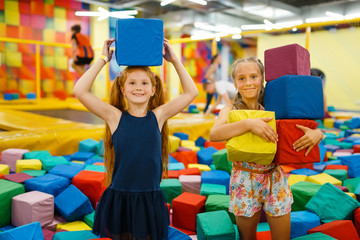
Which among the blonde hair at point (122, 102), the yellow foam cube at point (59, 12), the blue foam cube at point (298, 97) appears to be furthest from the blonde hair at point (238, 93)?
the yellow foam cube at point (59, 12)

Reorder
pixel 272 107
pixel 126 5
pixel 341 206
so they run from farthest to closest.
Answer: pixel 126 5, pixel 341 206, pixel 272 107

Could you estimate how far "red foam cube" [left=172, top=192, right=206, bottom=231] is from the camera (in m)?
1.76

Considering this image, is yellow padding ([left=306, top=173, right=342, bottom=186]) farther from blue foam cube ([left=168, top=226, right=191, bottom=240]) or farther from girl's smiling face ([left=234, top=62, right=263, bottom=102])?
blue foam cube ([left=168, top=226, right=191, bottom=240])

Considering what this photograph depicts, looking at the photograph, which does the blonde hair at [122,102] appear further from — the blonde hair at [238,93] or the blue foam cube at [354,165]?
the blue foam cube at [354,165]

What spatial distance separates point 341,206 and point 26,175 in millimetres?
1989

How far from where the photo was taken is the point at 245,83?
4.50ft

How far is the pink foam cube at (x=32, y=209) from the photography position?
1.70 metres

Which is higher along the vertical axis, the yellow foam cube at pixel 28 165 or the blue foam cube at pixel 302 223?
the yellow foam cube at pixel 28 165

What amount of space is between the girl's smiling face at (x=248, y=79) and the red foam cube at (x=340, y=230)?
0.72 m

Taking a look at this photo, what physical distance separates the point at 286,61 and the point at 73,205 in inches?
54.8

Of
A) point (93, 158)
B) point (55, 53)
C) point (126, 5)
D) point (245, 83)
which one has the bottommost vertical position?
point (93, 158)

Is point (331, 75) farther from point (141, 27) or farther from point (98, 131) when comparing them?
point (141, 27)

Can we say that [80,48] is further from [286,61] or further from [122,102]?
[286,61]

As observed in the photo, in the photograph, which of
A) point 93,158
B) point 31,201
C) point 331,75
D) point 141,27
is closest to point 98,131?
point 93,158
